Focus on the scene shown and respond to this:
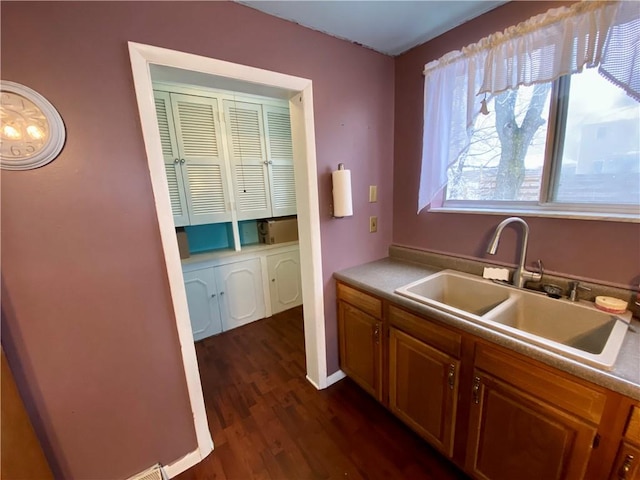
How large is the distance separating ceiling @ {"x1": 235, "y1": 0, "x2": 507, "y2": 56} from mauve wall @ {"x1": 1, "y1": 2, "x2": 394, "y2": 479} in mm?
87

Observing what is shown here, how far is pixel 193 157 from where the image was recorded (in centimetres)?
231

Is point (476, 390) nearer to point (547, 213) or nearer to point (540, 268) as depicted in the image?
point (540, 268)

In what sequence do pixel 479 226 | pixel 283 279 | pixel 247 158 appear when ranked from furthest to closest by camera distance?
1. pixel 283 279
2. pixel 247 158
3. pixel 479 226

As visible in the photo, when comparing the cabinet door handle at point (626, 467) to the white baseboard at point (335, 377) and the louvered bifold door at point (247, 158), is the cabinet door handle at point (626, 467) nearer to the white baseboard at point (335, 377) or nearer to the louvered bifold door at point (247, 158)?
the white baseboard at point (335, 377)

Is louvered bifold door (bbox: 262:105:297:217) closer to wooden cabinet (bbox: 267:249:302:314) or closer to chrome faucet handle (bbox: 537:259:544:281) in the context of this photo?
wooden cabinet (bbox: 267:249:302:314)

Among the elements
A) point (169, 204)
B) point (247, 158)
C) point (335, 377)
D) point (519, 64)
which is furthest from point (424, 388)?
point (247, 158)

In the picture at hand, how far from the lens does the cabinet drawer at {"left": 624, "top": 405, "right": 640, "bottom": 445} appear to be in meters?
0.74

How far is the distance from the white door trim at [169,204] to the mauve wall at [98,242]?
0.13 feet

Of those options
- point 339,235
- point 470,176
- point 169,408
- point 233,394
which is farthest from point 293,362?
point 470,176

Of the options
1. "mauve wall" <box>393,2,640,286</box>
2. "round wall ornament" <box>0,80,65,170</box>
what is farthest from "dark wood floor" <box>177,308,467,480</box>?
"round wall ornament" <box>0,80,65,170</box>

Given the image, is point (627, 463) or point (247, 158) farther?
point (247, 158)

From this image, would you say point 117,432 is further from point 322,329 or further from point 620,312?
point 620,312

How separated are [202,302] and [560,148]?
2.79 meters

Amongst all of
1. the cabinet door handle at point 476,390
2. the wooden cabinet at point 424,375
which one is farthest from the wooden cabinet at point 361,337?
the cabinet door handle at point 476,390
